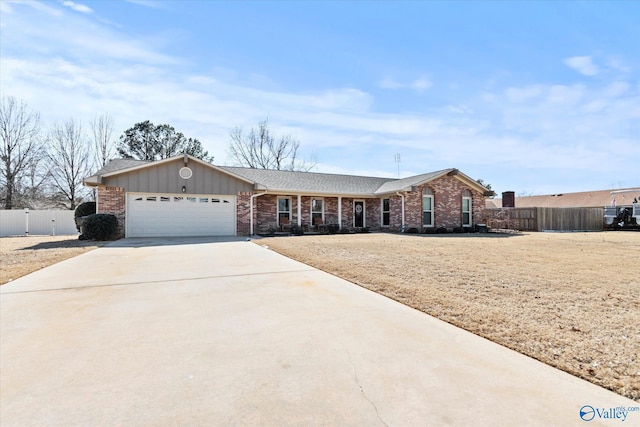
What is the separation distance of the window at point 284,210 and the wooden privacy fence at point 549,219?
1391cm

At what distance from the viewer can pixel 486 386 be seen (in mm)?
2336

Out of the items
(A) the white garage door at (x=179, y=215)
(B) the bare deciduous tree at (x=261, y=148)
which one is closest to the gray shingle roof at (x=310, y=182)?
(A) the white garage door at (x=179, y=215)

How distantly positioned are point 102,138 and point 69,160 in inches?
122

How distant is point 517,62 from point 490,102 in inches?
105

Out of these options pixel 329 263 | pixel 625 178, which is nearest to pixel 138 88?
pixel 329 263

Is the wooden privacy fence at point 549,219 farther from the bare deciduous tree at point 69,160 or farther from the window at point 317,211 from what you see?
the bare deciduous tree at point 69,160

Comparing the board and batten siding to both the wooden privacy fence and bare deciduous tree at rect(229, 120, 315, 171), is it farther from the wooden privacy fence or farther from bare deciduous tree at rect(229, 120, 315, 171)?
bare deciduous tree at rect(229, 120, 315, 171)

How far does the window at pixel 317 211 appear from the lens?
1912 cm

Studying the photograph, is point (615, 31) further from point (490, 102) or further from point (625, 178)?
point (625, 178)

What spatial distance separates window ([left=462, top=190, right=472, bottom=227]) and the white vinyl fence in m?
23.8

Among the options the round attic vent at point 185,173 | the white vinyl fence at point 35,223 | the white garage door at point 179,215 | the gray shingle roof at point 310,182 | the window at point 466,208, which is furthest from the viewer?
the window at point 466,208

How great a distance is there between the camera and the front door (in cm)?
2049

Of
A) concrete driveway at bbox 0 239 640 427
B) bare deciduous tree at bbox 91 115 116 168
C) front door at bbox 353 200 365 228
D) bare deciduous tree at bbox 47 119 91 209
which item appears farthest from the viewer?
bare deciduous tree at bbox 91 115 116 168

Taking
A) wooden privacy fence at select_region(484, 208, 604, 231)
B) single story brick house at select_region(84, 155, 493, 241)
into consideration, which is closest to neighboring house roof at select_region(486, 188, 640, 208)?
wooden privacy fence at select_region(484, 208, 604, 231)
